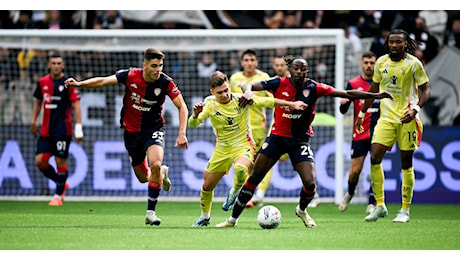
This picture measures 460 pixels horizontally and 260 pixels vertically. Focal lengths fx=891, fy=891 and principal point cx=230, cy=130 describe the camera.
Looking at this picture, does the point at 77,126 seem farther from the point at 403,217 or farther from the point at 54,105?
the point at 403,217

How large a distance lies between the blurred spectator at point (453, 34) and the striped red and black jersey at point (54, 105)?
23.0 ft

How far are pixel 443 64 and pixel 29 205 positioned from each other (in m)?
7.83

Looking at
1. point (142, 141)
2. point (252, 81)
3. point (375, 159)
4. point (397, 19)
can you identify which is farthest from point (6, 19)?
point (375, 159)

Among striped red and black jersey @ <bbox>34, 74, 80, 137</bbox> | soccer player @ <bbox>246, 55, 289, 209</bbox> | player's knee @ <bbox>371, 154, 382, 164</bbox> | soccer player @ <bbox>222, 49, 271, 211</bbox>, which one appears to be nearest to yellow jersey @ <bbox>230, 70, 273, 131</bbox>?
soccer player @ <bbox>222, 49, 271, 211</bbox>

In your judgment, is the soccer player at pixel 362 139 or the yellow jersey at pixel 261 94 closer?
the soccer player at pixel 362 139

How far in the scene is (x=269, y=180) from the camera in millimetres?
14250

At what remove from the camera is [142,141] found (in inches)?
422

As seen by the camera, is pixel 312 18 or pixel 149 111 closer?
pixel 149 111

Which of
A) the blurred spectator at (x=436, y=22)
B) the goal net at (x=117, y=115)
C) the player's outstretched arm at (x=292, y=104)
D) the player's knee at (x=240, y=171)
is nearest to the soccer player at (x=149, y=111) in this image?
the player's knee at (x=240, y=171)

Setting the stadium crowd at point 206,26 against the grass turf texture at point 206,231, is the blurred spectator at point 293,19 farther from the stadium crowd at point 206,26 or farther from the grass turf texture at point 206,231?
the grass turf texture at point 206,231

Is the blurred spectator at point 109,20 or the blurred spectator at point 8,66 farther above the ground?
the blurred spectator at point 109,20

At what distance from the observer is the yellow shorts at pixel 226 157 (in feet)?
34.0

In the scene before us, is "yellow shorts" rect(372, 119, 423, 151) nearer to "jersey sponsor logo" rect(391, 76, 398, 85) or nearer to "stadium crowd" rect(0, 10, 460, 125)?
"jersey sponsor logo" rect(391, 76, 398, 85)

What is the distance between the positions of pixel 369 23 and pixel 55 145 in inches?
256
